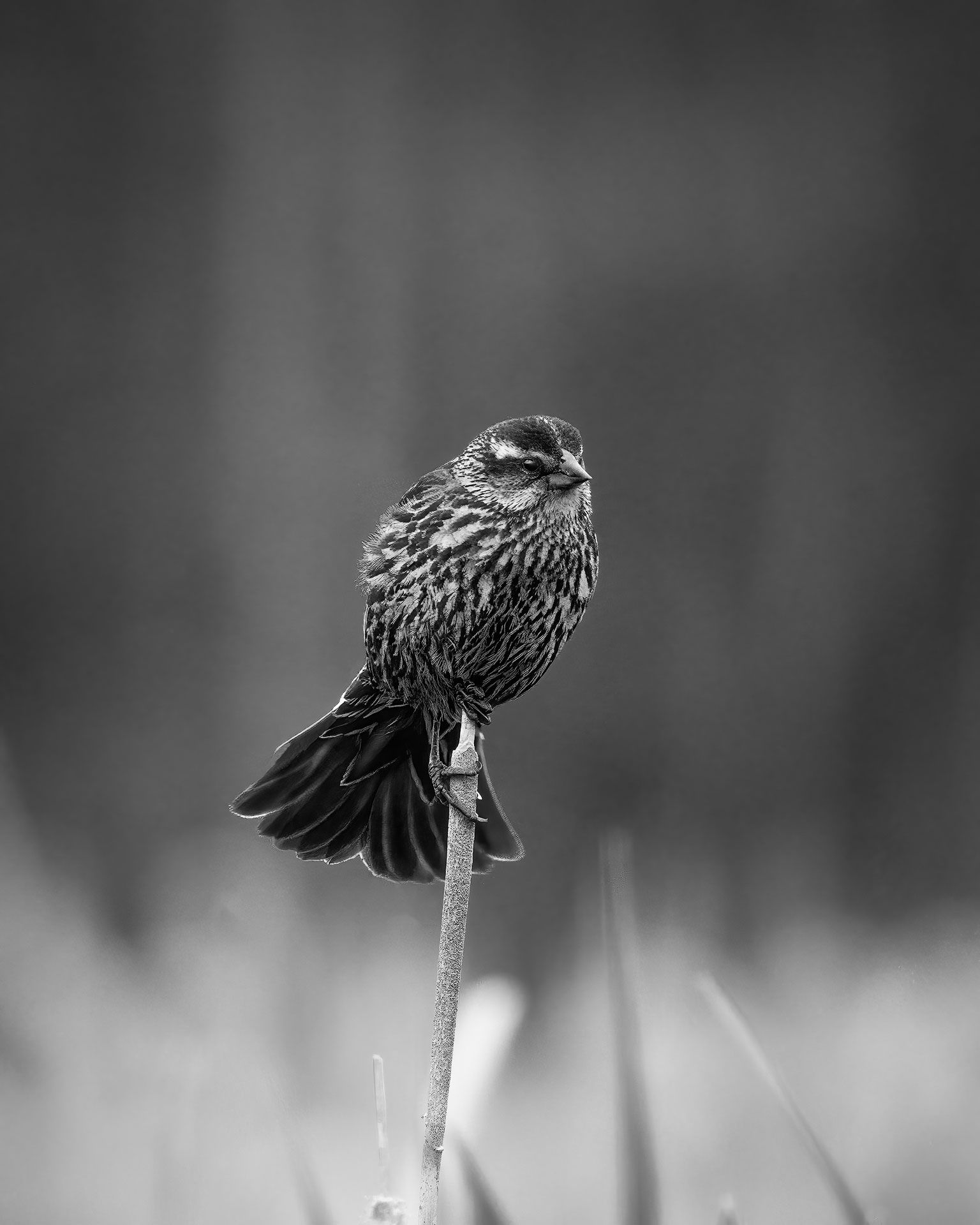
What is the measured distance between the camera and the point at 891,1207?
1.37m

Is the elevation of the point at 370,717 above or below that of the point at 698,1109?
above

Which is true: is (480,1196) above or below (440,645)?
below

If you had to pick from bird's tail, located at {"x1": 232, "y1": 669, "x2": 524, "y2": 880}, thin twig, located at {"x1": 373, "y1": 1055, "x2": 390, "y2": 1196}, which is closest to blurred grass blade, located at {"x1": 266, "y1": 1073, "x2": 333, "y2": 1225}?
thin twig, located at {"x1": 373, "y1": 1055, "x2": 390, "y2": 1196}

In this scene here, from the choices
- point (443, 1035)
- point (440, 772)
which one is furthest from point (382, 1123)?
point (440, 772)

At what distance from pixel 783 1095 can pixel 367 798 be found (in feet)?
1.99

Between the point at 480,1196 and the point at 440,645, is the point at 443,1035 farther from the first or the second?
the point at 440,645

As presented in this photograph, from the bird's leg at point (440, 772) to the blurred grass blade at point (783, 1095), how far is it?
0.19 meters

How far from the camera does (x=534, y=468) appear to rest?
112cm

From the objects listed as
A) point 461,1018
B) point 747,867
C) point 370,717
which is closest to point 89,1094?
point 461,1018

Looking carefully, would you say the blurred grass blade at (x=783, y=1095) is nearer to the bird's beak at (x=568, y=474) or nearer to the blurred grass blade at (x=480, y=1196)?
the blurred grass blade at (x=480, y=1196)

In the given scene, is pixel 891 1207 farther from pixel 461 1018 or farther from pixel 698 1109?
pixel 461 1018

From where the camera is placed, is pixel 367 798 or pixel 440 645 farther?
pixel 367 798

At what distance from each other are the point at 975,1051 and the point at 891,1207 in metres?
0.41

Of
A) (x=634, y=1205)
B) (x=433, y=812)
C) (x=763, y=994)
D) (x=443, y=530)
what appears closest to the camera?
(x=634, y=1205)
